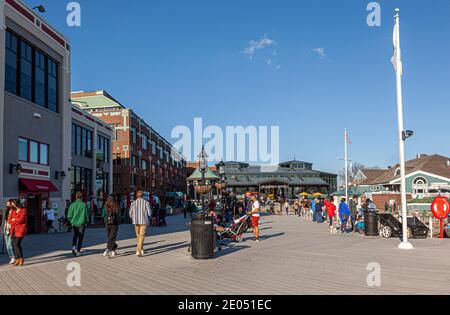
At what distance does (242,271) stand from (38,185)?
50.5 ft

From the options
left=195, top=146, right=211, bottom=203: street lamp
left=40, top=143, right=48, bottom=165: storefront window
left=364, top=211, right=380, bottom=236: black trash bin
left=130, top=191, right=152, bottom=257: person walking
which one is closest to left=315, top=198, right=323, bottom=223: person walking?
left=364, top=211, right=380, bottom=236: black trash bin

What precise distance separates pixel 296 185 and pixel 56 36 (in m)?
54.6

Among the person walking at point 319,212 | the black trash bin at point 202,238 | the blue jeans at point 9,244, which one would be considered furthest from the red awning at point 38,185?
the person walking at point 319,212

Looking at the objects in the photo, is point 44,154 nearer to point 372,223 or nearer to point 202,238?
point 202,238

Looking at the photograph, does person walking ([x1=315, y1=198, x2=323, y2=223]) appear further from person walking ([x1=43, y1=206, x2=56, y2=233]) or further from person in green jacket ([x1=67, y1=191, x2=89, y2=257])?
person in green jacket ([x1=67, y1=191, x2=89, y2=257])

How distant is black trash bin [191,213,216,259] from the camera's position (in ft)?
36.8

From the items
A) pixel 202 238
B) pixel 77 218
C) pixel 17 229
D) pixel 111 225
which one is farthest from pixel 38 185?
pixel 202 238

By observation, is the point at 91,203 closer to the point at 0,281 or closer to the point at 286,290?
the point at 0,281

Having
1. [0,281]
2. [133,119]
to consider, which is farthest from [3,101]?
[133,119]

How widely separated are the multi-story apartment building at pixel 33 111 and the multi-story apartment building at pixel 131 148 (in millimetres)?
22571

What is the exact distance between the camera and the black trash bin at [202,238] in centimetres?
1120

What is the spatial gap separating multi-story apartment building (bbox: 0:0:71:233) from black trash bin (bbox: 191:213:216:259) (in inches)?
445

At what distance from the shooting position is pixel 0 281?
838 centimetres

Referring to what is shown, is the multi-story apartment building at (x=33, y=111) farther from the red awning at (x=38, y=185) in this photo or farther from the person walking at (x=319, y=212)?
the person walking at (x=319, y=212)
